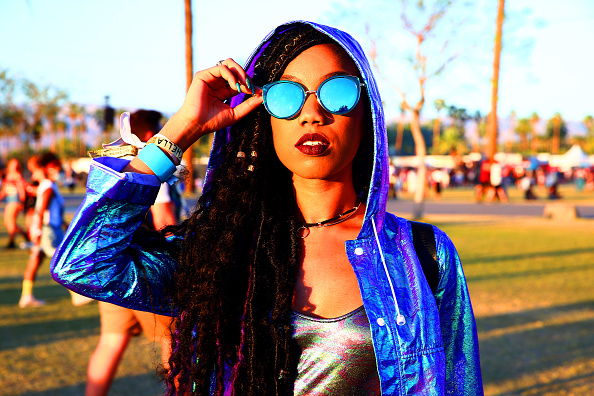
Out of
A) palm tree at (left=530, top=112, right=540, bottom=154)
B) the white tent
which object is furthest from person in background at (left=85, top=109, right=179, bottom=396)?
palm tree at (left=530, top=112, right=540, bottom=154)

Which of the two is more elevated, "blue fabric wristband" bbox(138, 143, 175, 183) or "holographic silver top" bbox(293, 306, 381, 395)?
"blue fabric wristband" bbox(138, 143, 175, 183)

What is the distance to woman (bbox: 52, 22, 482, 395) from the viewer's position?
1616mm

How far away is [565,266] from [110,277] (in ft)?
32.7

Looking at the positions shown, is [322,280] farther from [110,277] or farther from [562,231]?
[562,231]

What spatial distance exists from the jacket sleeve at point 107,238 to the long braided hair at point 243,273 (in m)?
0.16

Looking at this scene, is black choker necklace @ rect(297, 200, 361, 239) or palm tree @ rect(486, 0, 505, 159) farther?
palm tree @ rect(486, 0, 505, 159)

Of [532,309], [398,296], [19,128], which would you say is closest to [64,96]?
[19,128]

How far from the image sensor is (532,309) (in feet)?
23.2

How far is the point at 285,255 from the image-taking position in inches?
71.7

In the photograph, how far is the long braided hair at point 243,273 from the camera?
1657 mm

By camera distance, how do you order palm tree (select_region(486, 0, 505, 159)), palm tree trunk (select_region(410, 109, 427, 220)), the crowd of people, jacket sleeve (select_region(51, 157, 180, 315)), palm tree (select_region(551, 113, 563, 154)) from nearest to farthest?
jacket sleeve (select_region(51, 157, 180, 315)) → palm tree trunk (select_region(410, 109, 427, 220)) → palm tree (select_region(486, 0, 505, 159)) → the crowd of people → palm tree (select_region(551, 113, 563, 154))

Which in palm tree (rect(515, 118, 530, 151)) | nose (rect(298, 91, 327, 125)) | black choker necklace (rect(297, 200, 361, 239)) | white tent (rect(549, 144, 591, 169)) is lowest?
white tent (rect(549, 144, 591, 169))

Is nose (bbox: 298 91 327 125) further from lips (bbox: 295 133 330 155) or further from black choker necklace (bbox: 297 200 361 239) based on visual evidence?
black choker necklace (bbox: 297 200 361 239)

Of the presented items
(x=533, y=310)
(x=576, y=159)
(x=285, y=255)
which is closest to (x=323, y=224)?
(x=285, y=255)
